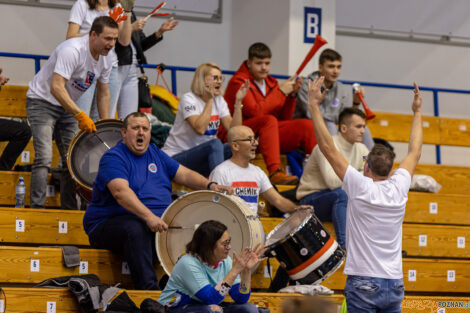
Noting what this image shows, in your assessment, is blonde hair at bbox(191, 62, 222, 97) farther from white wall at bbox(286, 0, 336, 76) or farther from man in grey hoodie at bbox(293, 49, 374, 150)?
white wall at bbox(286, 0, 336, 76)

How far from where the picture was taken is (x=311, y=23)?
26.4 ft

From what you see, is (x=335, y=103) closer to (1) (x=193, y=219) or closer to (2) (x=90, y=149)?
(2) (x=90, y=149)

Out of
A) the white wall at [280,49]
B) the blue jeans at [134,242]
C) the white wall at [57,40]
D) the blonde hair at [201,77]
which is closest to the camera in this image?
the blue jeans at [134,242]

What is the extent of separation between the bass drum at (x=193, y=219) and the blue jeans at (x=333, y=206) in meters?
0.86

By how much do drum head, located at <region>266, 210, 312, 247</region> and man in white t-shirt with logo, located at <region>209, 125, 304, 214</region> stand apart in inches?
22.3

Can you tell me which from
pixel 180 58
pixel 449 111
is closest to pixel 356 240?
pixel 180 58

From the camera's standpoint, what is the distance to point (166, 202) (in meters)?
4.72

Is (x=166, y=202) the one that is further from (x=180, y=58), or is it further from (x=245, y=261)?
(x=180, y=58)

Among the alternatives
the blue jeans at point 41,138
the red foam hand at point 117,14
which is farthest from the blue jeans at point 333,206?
the red foam hand at point 117,14

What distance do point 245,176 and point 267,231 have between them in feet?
1.58

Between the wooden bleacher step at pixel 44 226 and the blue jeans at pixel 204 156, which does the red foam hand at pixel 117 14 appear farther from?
the wooden bleacher step at pixel 44 226

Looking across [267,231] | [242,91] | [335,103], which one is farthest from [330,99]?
[267,231]

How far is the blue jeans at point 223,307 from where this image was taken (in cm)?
372

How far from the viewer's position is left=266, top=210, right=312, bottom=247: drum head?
4.31 metres
